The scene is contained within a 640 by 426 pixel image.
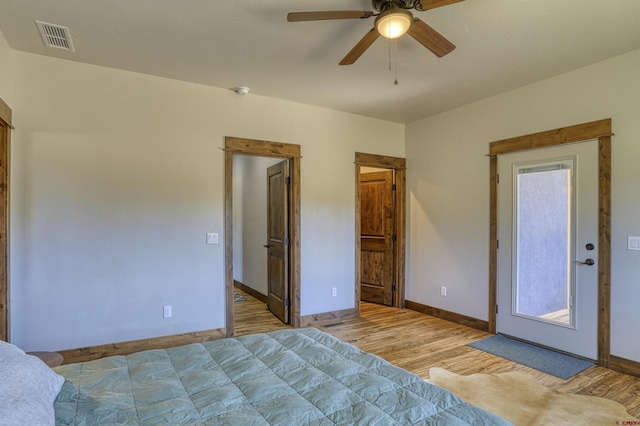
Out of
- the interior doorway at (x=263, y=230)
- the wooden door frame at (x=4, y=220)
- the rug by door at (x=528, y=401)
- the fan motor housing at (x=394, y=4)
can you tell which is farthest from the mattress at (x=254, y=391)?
the interior doorway at (x=263, y=230)

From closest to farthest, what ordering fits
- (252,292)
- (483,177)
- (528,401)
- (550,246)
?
(528,401) → (550,246) → (483,177) → (252,292)

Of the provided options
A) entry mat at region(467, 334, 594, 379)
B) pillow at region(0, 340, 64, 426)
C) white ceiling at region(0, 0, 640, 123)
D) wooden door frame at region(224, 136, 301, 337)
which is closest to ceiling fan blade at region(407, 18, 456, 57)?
white ceiling at region(0, 0, 640, 123)

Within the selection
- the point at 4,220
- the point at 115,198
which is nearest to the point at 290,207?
the point at 115,198

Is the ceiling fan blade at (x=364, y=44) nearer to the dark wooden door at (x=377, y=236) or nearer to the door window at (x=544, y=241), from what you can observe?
the door window at (x=544, y=241)

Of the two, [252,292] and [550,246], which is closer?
[550,246]

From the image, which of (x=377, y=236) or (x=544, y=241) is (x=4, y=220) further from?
(x=544, y=241)

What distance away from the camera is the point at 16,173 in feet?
9.53

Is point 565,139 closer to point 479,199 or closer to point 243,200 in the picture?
point 479,199

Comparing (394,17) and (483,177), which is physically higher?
(394,17)

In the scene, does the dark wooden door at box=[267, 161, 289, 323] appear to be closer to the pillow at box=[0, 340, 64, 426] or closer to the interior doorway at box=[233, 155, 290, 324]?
the interior doorway at box=[233, 155, 290, 324]

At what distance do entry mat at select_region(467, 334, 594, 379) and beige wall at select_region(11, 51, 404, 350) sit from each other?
2.94 metres

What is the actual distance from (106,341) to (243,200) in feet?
11.8

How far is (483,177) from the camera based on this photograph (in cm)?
412

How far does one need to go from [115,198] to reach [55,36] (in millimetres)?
1388
